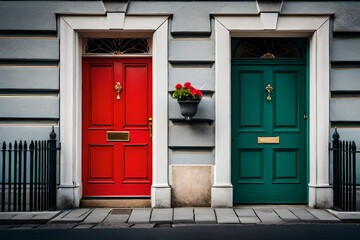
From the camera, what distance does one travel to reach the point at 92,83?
11695 mm

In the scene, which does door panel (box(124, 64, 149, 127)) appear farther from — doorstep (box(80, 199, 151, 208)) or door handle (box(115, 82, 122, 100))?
doorstep (box(80, 199, 151, 208))

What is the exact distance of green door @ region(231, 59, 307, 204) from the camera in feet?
38.1

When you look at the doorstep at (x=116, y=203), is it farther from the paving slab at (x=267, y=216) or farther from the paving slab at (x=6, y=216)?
the paving slab at (x=267, y=216)

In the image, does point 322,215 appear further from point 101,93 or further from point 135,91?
point 101,93

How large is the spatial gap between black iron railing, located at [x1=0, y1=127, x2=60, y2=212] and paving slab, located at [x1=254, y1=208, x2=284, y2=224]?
11.5 ft

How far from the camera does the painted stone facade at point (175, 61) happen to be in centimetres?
1126

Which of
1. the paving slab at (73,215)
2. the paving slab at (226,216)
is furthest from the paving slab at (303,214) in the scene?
the paving slab at (73,215)

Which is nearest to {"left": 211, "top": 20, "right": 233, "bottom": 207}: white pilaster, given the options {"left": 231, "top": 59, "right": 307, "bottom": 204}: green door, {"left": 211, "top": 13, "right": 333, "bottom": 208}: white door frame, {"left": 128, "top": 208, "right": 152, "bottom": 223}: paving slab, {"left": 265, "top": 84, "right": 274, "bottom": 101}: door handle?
{"left": 211, "top": 13, "right": 333, "bottom": 208}: white door frame

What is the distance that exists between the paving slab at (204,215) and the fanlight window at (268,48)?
115 inches

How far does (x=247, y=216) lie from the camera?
10.4m

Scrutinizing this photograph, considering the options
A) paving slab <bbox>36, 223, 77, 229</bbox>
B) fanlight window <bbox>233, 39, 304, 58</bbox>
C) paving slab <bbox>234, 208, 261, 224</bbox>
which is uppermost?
fanlight window <bbox>233, 39, 304, 58</bbox>

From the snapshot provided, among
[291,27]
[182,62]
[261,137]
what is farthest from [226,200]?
[291,27]

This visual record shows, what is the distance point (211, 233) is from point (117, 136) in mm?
3337

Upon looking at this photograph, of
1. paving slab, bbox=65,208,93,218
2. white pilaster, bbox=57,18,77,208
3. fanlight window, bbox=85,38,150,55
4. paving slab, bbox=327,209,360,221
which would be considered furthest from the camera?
fanlight window, bbox=85,38,150,55
